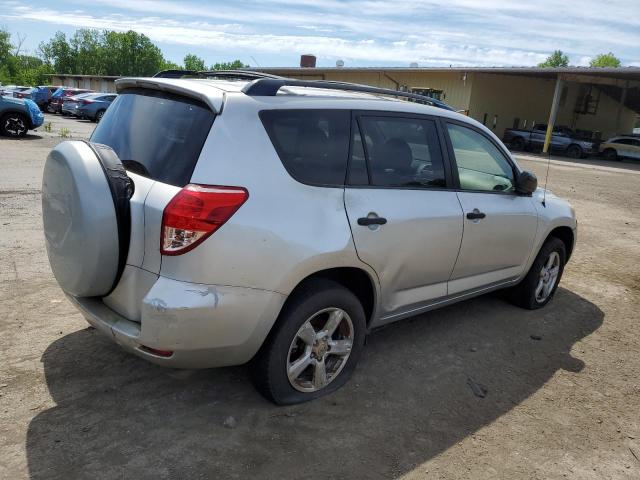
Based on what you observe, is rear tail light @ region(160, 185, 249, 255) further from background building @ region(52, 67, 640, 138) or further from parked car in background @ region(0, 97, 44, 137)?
background building @ region(52, 67, 640, 138)

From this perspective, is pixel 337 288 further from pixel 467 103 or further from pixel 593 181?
pixel 467 103

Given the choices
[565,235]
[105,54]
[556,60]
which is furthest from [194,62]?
[565,235]

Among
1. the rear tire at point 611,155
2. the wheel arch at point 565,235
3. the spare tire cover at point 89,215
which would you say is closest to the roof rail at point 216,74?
the spare tire cover at point 89,215

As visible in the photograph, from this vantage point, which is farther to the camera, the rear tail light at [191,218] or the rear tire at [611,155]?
the rear tire at [611,155]

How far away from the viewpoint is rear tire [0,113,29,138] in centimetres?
1627

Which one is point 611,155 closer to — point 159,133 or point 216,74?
point 216,74

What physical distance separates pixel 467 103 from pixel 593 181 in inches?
602

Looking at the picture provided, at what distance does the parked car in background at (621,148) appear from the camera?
95.2 ft

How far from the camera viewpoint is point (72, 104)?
29500 millimetres

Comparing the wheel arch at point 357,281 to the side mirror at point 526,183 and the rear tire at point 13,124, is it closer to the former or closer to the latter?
the side mirror at point 526,183

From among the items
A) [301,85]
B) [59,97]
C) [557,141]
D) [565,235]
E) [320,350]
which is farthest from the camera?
[59,97]

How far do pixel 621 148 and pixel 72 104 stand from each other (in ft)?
101

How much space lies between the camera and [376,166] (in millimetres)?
3348

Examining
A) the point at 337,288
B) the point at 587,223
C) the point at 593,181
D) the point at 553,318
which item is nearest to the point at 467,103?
the point at 593,181
